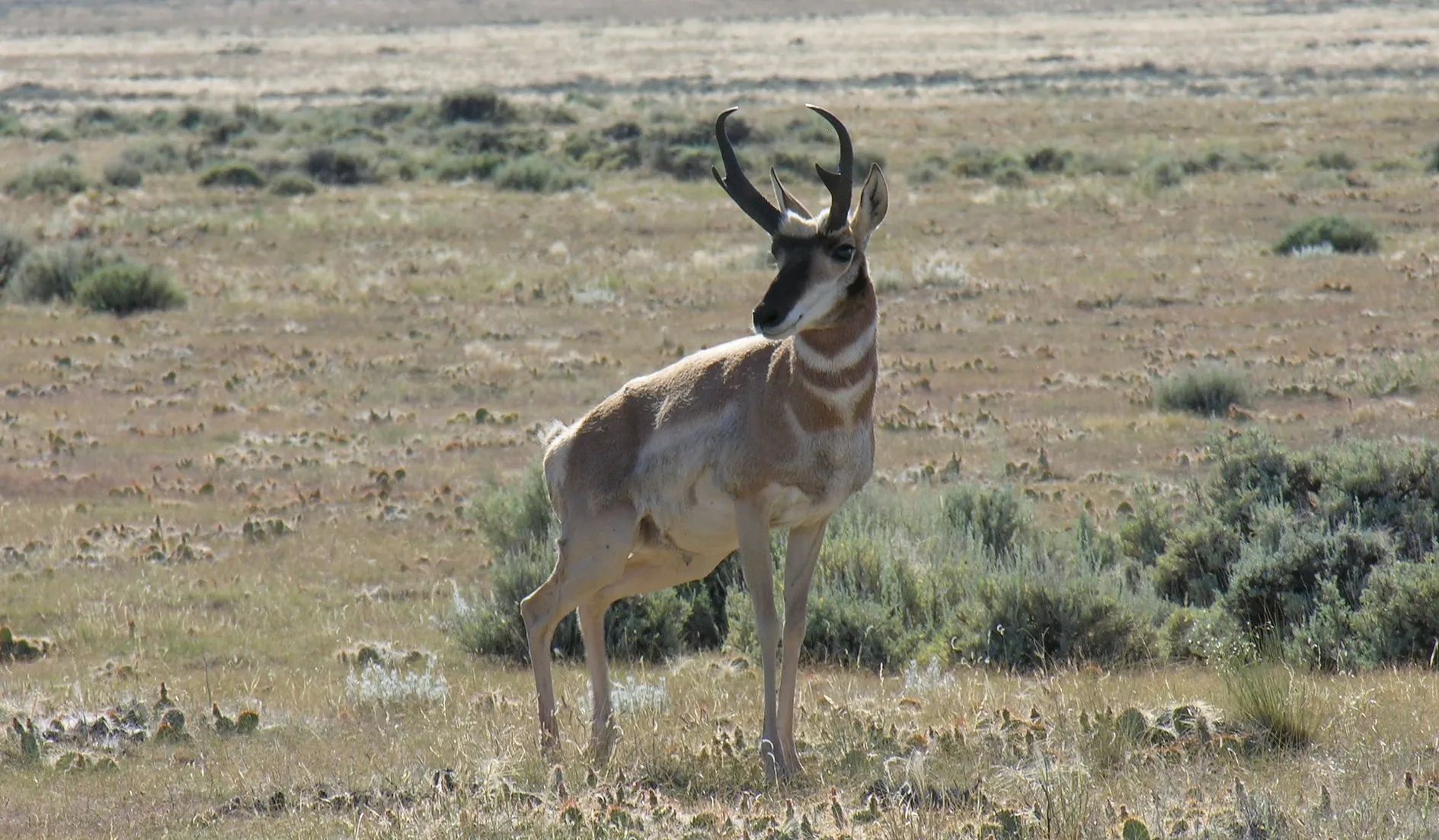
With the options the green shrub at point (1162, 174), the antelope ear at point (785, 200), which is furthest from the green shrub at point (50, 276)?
the green shrub at point (1162, 174)

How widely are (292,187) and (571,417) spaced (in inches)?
956

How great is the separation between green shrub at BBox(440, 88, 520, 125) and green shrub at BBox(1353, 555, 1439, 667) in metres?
54.4

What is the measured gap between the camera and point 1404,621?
8617 millimetres

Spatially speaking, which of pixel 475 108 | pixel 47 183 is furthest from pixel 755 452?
pixel 475 108

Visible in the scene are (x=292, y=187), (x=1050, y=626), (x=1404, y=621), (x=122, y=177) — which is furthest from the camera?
(x=122, y=177)

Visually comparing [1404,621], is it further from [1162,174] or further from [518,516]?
[1162,174]

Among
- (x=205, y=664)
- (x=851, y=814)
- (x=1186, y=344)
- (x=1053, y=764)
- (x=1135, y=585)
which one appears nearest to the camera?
(x=851, y=814)

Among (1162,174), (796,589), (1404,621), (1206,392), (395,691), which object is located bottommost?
(1162,174)

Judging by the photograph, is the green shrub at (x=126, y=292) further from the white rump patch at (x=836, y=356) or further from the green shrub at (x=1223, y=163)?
the green shrub at (x=1223, y=163)

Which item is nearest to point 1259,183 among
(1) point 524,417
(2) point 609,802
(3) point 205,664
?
(1) point 524,417

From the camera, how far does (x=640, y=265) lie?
29000 millimetres

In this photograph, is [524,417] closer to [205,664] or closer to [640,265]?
[205,664]

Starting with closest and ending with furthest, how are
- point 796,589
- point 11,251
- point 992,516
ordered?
point 796,589 < point 992,516 < point 11,251

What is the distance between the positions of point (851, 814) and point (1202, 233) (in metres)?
26.8
